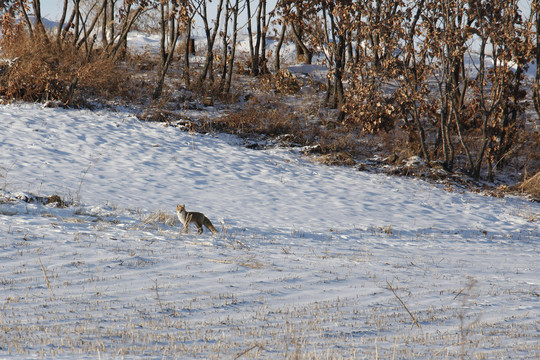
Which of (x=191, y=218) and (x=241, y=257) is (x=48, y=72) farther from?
(x=241, y=257)

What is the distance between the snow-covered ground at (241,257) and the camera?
5.11 m

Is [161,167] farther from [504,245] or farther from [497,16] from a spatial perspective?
[497,16]

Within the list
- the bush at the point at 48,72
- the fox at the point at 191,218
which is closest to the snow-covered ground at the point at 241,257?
the fox at the point at 191,218

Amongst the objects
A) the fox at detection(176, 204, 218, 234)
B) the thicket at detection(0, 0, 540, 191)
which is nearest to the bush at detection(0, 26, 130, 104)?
the thicket at detection(0, 0, 540, 191)

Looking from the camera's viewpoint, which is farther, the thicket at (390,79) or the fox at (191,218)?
the thicket at (390,79)

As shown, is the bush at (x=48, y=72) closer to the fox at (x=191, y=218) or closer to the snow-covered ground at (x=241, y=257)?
the snow-covered ground at (x=241, y=257)

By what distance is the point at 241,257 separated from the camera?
8.19 meters

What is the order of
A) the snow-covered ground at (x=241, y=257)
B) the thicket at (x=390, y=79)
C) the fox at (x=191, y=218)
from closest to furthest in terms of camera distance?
the snow-covered ground at (x=241, y=257), the fox at (x=191, y=218), the thicket at (x=390, y=79)

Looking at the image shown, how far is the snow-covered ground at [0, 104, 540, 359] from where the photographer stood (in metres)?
5.11

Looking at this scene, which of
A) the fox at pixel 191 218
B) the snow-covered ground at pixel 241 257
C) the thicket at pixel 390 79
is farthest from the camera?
the thicket at pixel 390 79

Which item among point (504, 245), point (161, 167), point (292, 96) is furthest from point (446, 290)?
point (292, 96)

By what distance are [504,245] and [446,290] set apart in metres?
4.56

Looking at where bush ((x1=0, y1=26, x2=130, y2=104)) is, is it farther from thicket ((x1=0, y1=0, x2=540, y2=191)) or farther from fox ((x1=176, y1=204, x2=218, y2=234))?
fox ((x1=176, y1=204, x2=218, y2=234))

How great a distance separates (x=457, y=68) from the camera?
1820 centimetres
